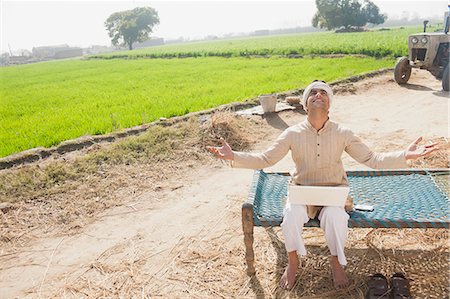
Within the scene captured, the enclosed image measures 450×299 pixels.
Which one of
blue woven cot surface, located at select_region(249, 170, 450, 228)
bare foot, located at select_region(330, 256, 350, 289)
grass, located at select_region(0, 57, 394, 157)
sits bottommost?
bare foot, located at select_region(330, 256, 350, 289)

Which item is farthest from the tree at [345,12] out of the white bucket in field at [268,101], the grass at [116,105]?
the white bucket in field at [268,101]

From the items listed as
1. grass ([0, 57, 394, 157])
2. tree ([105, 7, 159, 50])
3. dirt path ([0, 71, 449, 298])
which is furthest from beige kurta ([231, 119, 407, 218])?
tree ([105, 7, 159, 50])

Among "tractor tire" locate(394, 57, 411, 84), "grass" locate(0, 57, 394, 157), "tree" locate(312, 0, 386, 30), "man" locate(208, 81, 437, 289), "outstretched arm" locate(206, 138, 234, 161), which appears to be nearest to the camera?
"man" locate(208, 81, 437, 289)

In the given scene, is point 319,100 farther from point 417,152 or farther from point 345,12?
point 345,12

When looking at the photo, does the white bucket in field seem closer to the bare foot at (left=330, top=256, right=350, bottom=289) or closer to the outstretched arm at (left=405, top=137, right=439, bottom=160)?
the outstretched arm at (left=405, top=137, right=439, bottom=160)

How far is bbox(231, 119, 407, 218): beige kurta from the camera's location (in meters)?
2.48

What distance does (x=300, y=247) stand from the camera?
7.63 feet

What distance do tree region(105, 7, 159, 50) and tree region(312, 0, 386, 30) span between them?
3386 centimetres

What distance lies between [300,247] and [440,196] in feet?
4.07

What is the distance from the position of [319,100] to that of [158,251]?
1.81m

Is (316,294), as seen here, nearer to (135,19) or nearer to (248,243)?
(248,243)

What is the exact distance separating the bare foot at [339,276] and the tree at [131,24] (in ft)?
239

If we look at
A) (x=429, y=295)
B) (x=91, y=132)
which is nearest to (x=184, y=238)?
(x=429, y=295)

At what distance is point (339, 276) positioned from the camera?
2424 millimetres
